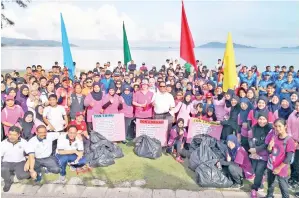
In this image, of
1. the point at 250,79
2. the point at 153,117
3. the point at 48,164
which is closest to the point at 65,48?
the point at 153,117

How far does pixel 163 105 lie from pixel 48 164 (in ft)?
9.73

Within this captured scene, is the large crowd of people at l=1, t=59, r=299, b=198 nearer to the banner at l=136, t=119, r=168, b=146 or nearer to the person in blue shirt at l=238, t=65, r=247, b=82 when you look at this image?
the banner at l=136, t=119, r=168, b=146

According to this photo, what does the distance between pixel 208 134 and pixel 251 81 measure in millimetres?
6343

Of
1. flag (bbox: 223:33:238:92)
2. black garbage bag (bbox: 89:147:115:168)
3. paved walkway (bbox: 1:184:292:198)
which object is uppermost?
flag (bbox: 223:33:238:92)

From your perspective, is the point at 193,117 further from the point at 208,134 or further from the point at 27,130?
the point at 27,130

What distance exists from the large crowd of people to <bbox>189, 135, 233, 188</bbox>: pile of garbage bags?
189mm

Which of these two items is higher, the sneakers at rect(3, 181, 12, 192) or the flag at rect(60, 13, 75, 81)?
the flag at rect(60, 13, 75, 81)

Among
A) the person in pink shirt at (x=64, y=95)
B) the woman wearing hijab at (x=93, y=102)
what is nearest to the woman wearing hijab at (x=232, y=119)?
the woman wearing hijab at (x=93, y=102)

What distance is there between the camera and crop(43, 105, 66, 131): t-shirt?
6.41m

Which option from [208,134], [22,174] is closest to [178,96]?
[208,134]

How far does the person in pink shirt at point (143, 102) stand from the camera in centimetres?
738

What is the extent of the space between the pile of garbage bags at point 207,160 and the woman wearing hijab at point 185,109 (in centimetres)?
59

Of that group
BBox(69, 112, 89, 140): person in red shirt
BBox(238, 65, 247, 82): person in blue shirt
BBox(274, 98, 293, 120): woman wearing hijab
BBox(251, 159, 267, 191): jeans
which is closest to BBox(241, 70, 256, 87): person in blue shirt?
BBox(238, 65, 247, 82): person in blue shirt

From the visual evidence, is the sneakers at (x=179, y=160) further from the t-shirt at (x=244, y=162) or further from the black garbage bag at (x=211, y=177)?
the t-shirt at (x=244, y=162)
